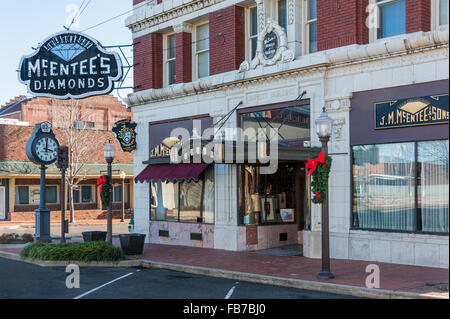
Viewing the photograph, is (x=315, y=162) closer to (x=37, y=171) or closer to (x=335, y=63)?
(x=335, y=63)

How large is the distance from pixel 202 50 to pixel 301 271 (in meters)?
10.5

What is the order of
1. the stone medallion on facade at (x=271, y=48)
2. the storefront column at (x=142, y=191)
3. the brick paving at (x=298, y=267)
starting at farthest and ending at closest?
the storefront column at (x=142, y=191), the stone medallion on facade at (x=271, y=48), the brick paving at (x=298, y=267)

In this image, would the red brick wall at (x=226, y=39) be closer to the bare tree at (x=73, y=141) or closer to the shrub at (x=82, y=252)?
the shrub at (x=82, y=252)

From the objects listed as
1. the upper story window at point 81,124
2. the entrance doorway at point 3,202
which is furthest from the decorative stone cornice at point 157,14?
the upper story window at point 81,124

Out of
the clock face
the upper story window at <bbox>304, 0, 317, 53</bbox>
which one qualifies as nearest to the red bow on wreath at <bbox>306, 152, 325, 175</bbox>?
the upper story window at <bbox>304, 0, 317, 53</bbox>

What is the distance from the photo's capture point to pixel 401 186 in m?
14.3

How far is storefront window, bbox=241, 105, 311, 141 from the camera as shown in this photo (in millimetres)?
16828

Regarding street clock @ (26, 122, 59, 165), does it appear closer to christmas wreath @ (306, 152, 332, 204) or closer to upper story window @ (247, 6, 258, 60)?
upper story window @ (247, 6, 258, 60)

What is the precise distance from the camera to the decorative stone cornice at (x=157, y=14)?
20.4 m

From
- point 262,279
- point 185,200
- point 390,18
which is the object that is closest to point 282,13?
point 390,18

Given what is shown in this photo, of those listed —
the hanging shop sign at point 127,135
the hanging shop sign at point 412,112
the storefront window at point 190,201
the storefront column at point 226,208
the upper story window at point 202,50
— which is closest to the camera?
the hanging shop sign at point 412,112

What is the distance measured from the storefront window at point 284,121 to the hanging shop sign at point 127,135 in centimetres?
611

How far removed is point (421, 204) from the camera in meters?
13.9

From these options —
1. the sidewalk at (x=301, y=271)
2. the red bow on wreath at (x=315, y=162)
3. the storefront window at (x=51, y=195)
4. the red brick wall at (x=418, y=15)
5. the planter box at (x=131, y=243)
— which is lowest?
the sidewalk at (x=301, y=271)
